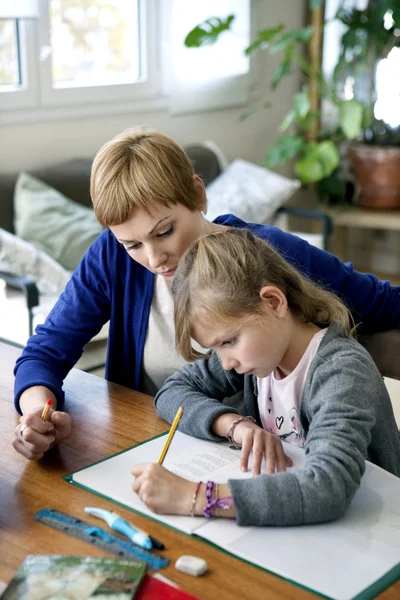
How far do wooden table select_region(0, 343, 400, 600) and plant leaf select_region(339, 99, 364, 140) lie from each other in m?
2.97

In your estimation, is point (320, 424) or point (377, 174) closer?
point (320, 424)

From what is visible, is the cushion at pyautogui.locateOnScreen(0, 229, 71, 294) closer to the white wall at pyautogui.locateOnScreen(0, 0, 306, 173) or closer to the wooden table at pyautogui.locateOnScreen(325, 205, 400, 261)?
the white wall at pyautogui.locateOnScreen(0, 0, 306, 173)

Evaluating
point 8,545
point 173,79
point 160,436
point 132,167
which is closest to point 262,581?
point 8,545

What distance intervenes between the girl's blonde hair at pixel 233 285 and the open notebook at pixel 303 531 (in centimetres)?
20

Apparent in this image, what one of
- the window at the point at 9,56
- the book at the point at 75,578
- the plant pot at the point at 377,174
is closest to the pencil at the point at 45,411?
the book at the point at 75,578

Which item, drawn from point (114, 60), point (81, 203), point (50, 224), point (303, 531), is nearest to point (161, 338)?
point (303, 531)

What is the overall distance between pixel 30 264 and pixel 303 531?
6.88ft

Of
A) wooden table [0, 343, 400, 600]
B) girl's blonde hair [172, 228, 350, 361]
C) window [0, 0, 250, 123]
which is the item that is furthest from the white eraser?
window [0, 0, 250, 123]

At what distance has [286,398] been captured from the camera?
1.37 metres

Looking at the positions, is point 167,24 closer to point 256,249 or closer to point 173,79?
point 173,79

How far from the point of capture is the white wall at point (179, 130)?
3.59m

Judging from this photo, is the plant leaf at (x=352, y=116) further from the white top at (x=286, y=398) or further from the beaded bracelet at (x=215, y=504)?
the beaded bracelet at (x=215, y=504)

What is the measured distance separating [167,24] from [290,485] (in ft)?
11.2

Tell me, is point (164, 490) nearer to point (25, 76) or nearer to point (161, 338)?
point (161, 338)
